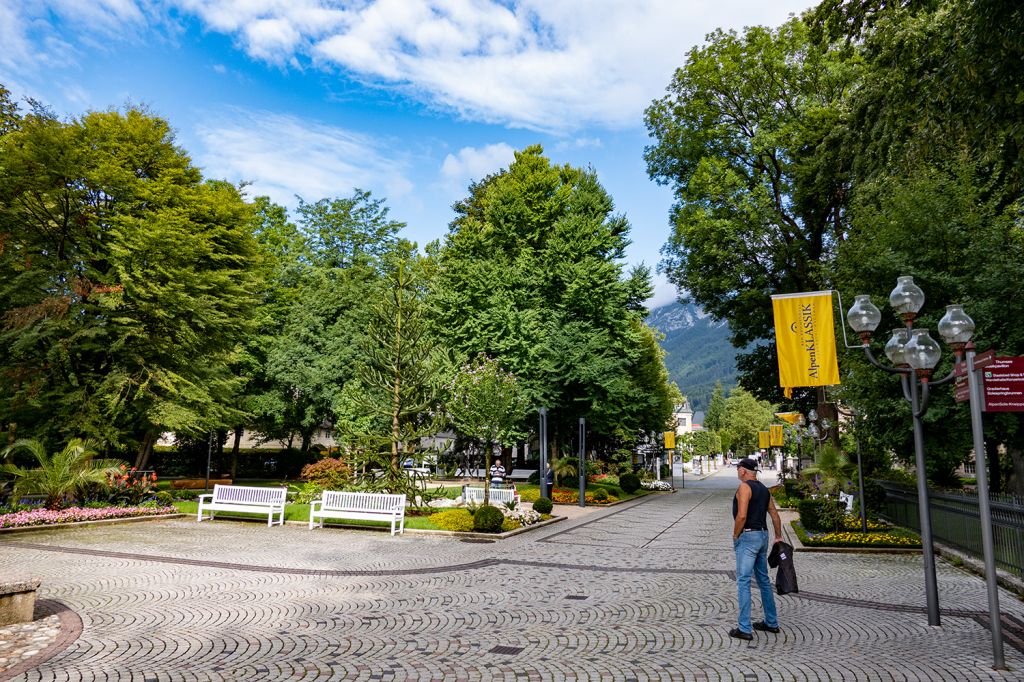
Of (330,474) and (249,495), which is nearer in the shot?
(249,495)

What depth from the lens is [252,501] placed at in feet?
59.9

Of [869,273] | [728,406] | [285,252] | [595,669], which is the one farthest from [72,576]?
[728,406]

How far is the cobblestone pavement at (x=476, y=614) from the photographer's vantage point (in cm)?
598

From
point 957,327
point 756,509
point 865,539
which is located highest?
point 957,327

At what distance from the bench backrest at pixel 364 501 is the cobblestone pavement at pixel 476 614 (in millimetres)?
2111

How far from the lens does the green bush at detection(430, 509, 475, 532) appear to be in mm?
16234

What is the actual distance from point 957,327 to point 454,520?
12.5m

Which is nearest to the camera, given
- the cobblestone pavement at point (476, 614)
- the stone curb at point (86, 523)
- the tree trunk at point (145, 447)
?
the cobblestone pavement at point (476, 614)

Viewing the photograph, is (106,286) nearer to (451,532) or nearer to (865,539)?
(451,532)

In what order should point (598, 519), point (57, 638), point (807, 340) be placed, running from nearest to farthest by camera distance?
point (57, 638)
point (807, 340)
point (598, 519)

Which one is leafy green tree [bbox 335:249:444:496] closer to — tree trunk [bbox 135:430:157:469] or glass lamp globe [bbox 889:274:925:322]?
tree trunk [bbox 135:430:157:469]

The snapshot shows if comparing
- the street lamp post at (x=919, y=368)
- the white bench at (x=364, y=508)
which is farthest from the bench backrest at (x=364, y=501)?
the street lamp post at (x=919, y=368)

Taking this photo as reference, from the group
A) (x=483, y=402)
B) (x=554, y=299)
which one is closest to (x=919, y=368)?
(x=483, y=402)

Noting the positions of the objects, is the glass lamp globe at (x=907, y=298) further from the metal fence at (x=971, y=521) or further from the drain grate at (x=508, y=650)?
the drain grate at (x=508, y=650)
